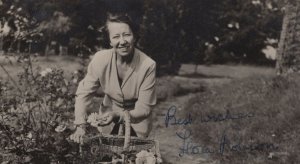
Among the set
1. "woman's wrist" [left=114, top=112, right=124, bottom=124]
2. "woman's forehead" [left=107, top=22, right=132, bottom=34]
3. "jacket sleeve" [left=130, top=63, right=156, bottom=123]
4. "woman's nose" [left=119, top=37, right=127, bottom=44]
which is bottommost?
"woman's wrist" [left=114, top=112, right=124, bottom=124]

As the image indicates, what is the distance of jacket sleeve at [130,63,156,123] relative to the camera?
147 inches

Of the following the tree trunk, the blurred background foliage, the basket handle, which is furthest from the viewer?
the blurred background foliage

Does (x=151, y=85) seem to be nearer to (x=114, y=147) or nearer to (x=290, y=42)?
(x=114, y=147)

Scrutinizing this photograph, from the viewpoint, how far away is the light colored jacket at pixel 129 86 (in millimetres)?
3756

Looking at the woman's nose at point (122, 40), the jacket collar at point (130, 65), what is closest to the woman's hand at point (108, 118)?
the jacket collar at point (130, 65)

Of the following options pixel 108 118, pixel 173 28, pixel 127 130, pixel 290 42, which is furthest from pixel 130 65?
pixel 173 28

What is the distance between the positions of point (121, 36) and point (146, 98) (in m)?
0.47

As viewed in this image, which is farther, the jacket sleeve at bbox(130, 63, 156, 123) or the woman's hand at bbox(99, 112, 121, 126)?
the jacket sleeve at bbox(130, 63, 156, 123)

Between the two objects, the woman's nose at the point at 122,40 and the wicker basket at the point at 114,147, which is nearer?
the wicker basket at the point at 114,147

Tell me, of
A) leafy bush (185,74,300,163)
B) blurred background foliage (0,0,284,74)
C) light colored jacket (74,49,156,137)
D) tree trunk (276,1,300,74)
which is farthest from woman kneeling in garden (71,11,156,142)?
tree trunk (276,1,300,74)

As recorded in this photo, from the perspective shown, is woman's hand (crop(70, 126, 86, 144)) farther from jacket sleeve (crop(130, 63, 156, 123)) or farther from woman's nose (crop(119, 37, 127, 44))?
woman's nose (crop(119, 37, 127, 44))

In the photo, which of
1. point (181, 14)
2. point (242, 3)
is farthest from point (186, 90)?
point (242, 3)

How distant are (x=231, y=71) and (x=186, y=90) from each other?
3.76 meters

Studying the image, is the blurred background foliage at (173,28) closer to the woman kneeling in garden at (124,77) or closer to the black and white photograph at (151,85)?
the black and white photograph at (151,85)
